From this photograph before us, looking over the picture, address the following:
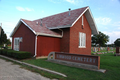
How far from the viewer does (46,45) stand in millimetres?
12070

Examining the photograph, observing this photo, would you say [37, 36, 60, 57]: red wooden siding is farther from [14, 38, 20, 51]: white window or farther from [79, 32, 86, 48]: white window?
[14, 38, 20, 51]: white window

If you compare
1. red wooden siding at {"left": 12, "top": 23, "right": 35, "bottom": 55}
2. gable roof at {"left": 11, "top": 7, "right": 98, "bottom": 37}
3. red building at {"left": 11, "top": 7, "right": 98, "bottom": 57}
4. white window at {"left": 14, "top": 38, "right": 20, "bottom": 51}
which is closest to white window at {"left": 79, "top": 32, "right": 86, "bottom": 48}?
red building at {"left": 11, "top": 7, "right": 98, "bottom": 57}

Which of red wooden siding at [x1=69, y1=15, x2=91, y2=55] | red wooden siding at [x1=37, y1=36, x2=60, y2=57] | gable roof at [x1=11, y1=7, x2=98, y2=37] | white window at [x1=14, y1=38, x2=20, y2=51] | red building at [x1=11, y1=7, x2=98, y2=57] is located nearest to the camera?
red wooden siding at [x1=37, y1=36, x2=60, y2=57]

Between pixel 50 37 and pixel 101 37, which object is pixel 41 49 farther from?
pixel 101 37

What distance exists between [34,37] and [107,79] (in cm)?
847

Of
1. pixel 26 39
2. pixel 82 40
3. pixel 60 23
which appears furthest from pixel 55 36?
pixel 82 40

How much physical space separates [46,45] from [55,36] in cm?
166

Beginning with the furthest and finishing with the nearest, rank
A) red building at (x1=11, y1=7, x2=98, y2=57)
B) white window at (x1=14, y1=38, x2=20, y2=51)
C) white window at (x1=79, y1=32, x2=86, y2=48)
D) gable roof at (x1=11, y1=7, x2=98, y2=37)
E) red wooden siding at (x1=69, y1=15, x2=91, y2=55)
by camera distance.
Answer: white window at (x1=79, y1=32, x2=86, y2=48) → white window at (x1=14, y1=38, x2=20, y2=51) → red wooden siding at (x1=69, y1=15, x2=91, y2=55) → gable roof at (x1=11, y1=7, x2=98, y2=37) → red building at (x1=11, y1=7, x2=98, y2=57)

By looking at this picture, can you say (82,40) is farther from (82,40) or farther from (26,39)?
(26,39)

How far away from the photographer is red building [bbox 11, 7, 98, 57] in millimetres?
11535

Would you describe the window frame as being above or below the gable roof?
below

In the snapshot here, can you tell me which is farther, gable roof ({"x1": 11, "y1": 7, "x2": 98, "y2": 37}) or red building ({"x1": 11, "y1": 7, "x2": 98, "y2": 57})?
gable roof ({"x1": 11, "y1": 7, "x2": 98, "y2": 37})

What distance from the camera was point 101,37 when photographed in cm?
5459

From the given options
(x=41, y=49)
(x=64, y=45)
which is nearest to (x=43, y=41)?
(x=41, y=49)
